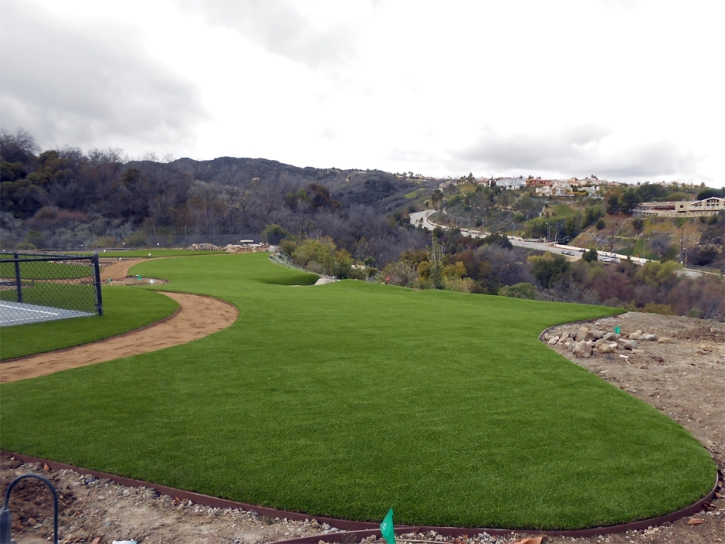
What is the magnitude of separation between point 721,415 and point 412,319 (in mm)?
6377

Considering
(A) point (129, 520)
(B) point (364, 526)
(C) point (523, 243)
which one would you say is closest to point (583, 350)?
(B) point (364, 526)

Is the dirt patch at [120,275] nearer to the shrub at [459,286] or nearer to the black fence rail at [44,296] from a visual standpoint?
the black fence rail at [44,296]

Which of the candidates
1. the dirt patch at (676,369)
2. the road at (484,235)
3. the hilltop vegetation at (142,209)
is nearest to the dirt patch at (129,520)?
the dirt patch at (676,369)

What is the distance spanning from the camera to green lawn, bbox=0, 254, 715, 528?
3793mm

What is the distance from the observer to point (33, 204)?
43719mm

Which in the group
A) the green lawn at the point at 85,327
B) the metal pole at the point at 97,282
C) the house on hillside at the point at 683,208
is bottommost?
the green lawn at the point at 85,327

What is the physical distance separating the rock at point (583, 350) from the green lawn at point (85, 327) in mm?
9022

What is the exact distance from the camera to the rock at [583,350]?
8500mm

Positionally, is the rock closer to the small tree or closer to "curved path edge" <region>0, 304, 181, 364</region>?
"curved path edge" <region>0, 304, 181, 364</region>

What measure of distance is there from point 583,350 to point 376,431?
550cm

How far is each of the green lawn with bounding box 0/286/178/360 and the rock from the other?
9.02 m

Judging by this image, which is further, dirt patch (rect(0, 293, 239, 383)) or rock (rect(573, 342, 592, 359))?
rock (rect(573, 342, 592, 359))

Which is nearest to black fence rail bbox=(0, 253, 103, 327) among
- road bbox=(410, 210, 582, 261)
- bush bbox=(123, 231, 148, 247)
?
bush bbox=(123, 231, 148, 247)

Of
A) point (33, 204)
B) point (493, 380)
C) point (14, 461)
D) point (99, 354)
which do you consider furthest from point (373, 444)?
point (33, 204)
